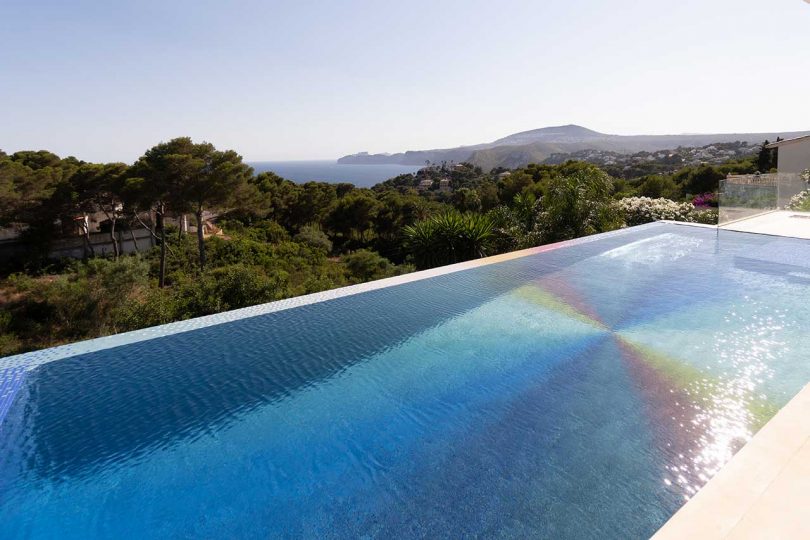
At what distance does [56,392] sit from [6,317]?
14.9 m

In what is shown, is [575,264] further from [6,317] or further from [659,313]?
[6,317]

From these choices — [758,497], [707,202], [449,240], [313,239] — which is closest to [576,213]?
[449,240]

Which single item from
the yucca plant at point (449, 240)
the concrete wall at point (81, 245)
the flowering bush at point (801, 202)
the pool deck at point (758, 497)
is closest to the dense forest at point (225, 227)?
the yucca plant at point (449, 240)

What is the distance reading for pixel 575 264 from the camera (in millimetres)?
7125

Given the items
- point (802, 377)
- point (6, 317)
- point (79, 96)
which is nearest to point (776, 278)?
point (802, 377)

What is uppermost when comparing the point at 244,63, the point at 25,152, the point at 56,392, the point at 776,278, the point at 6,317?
the point at 244,63

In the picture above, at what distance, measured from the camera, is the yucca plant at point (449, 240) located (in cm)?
902

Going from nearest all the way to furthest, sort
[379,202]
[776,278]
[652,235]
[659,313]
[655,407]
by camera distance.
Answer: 1. [655,407]
2. [659,313]
3. [776,278]
4. [652,235]
5. [379,202]

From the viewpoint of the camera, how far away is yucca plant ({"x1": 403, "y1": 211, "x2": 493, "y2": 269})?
9023mm

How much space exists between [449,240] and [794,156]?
14399 mm

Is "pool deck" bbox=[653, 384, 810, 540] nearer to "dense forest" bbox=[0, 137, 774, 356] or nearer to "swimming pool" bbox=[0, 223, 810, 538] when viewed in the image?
"swimming pool" bbox=[0, 223, 810, 538]

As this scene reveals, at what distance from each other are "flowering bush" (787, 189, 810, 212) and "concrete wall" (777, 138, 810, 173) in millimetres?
5716

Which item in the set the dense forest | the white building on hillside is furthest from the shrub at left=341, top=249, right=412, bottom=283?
the white building on hillside

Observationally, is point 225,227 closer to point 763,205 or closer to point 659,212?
point 659,212
